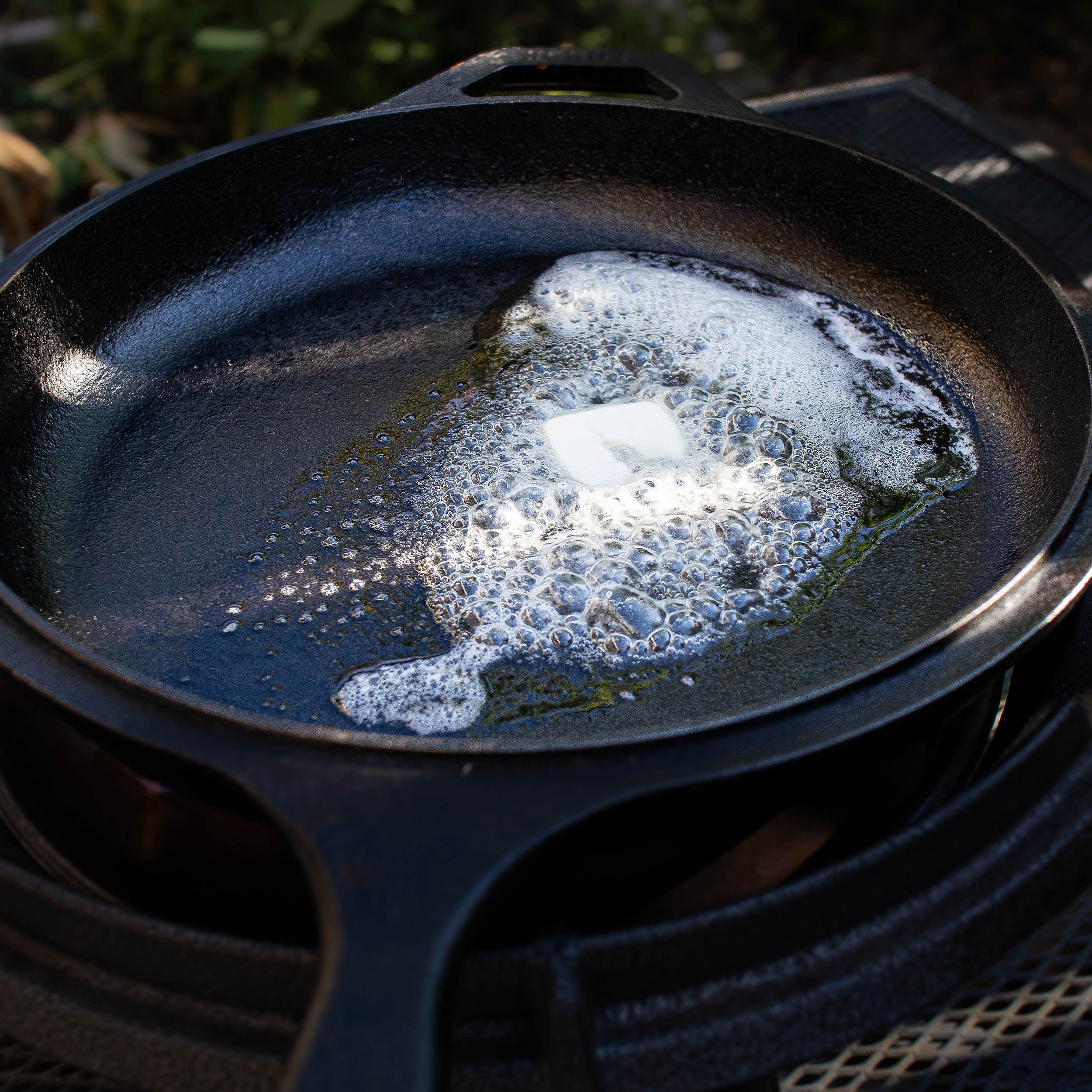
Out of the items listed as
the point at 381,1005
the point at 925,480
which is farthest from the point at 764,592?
the point at 381,1005

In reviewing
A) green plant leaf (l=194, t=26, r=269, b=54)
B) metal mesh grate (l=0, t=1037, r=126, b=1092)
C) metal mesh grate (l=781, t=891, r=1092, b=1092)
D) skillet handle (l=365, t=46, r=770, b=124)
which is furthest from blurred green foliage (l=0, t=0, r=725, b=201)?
metal mesh grate (l=781, t=891, r=1092, b=1092)

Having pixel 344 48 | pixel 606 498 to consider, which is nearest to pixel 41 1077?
pixel 606 498

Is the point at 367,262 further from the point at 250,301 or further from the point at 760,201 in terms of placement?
the point at 760,201

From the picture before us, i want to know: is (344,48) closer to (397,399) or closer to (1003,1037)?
(397,399)

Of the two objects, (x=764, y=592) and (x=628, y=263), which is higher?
(x=628, y=263)

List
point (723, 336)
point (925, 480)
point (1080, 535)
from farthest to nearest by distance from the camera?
1. point (723, 336)
2. point (925, 480)
3. point (1080, 535)

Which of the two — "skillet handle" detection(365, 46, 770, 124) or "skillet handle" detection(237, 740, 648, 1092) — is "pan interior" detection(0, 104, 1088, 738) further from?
"skillet handle" detection(237, 740, 648, 1092)
